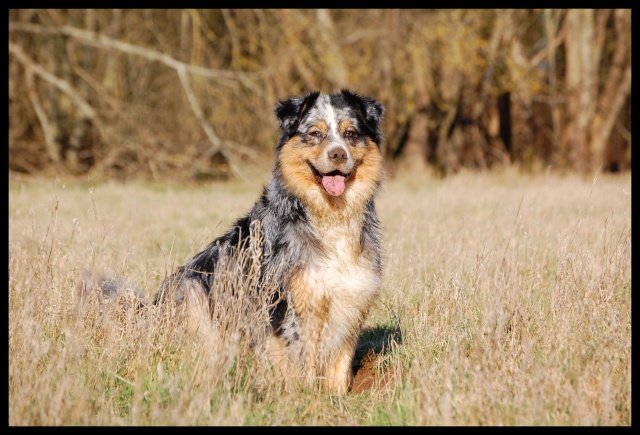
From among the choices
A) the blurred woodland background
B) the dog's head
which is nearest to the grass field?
the dog's head

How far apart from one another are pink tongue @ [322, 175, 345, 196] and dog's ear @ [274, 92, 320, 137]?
0.46 metres

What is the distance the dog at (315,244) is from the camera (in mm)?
4387

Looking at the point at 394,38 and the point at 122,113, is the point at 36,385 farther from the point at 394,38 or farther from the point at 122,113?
the point at 394,38

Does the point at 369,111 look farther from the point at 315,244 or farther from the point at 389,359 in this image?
the point at 389,359

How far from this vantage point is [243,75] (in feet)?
51.2

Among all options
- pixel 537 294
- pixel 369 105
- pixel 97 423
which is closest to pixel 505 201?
pixel 537 294

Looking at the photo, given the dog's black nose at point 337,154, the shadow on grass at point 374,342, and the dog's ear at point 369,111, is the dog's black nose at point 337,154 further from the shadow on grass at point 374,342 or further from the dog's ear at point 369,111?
the shadow on grass at point 374,342

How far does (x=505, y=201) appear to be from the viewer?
12.0 m

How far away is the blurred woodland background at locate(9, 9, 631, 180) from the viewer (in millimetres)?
16375

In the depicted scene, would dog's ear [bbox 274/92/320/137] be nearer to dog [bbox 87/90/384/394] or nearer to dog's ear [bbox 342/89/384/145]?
dog [bbox 87/90/384/394]

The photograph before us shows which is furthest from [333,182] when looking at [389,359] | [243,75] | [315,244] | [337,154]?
[243,75]

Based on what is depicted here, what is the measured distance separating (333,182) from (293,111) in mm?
647

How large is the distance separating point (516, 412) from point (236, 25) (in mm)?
15081

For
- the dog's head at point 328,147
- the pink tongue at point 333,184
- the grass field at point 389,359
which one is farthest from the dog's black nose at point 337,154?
the grass field at point 389,359
